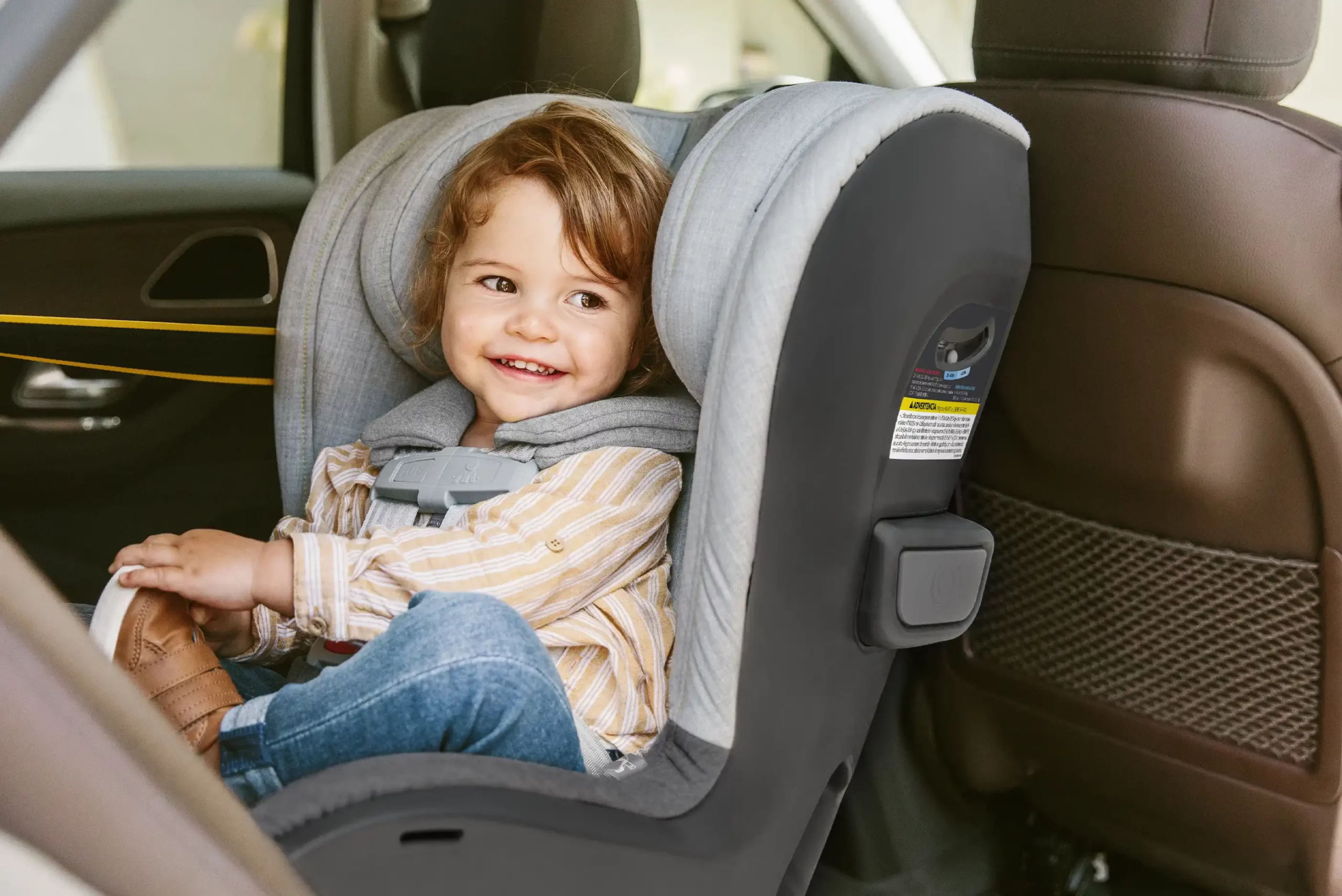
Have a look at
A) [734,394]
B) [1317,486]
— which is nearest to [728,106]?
[734,394]

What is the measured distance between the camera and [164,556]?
99cm


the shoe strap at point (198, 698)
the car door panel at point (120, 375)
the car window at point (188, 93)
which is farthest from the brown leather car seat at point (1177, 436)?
the car window at point (188, 93)

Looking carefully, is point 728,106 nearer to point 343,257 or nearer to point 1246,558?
point 343,257

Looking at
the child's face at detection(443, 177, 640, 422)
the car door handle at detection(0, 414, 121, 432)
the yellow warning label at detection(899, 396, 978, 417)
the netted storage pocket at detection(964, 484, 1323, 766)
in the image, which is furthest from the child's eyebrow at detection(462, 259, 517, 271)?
the car door handle at detection(0, 414, 121, 432)

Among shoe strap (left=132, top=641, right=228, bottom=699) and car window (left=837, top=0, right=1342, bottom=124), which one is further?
car window (left=837, top=0, right=1342, bottom=124)

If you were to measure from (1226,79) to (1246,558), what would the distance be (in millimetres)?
442

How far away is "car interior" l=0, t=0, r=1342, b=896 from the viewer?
0.77 meters

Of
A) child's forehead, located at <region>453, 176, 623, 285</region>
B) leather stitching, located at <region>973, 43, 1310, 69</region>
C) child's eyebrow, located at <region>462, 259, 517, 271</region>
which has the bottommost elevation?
child's eyebrow, located at <region>462, 259, 517, 271</region>

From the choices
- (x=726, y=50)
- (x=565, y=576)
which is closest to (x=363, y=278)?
(x=565, y=576)

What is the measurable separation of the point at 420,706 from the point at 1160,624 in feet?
2.37

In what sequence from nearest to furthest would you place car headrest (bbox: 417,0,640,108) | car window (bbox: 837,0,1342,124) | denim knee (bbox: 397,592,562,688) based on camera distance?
denim knee (bbox: 397,592,562,688), car window (bbox: 837,0,1342,124), car headrest (bbox: 417,0,640,108)

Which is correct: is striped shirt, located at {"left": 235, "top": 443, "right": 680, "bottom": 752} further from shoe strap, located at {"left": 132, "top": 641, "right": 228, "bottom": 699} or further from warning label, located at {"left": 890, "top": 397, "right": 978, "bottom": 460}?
warning label, located at {"left": 890, "top": 397, "right": 978, "bottom": 460}

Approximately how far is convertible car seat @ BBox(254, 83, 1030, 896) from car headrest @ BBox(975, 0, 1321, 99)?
5.5 inches

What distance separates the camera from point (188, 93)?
5.80ft
